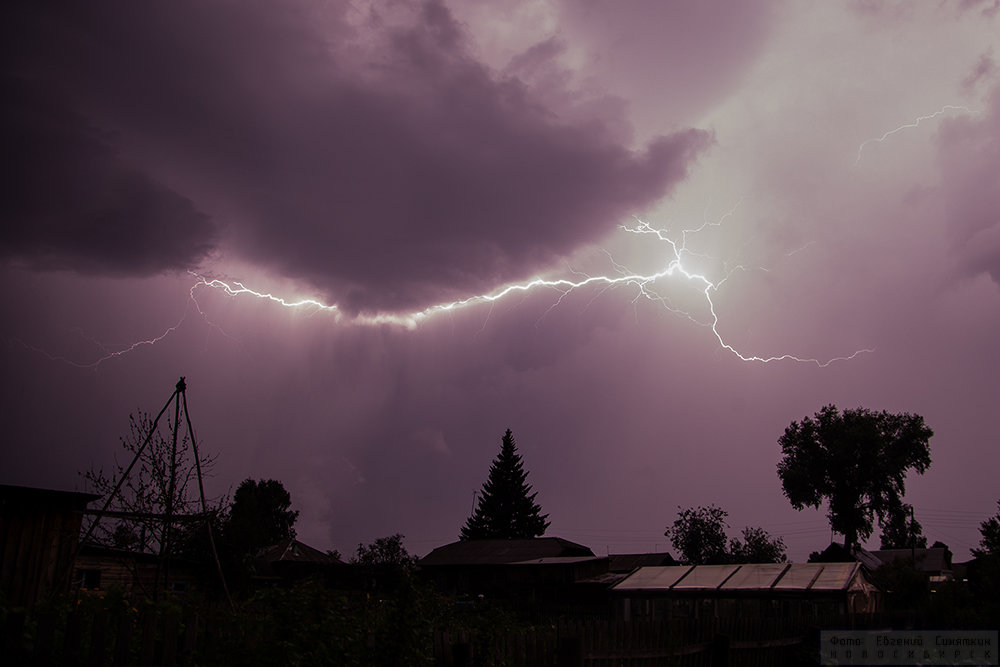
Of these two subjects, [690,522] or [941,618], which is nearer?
[941,618]

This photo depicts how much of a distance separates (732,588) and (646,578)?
3.65m

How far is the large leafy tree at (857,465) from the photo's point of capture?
51.8 m

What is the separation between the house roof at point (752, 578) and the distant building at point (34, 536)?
59.0 ft

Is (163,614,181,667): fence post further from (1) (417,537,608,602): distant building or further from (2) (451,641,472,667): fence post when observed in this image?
(1) (417,537,608,602): distant building

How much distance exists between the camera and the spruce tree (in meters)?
68.2

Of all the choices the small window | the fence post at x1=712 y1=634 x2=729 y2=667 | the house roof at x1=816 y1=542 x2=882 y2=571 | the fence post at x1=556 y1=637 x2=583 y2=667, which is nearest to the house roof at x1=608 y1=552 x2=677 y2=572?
the house roof at x1=816 y1=542 x2=882 y2=571

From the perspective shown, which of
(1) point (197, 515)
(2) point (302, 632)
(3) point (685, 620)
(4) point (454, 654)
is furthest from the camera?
(1) point (197, 515)

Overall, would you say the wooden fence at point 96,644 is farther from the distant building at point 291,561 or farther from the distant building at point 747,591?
the distant building at point 291,561

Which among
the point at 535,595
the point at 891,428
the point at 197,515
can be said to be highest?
the point at 891,428

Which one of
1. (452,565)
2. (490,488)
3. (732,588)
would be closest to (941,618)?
(732,588)

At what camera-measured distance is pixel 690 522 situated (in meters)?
66.1

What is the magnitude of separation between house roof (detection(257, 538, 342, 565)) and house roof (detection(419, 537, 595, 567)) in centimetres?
810

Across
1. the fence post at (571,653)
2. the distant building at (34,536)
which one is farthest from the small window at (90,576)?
the fence post at (571,653)

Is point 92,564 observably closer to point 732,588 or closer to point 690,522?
point 732,588
